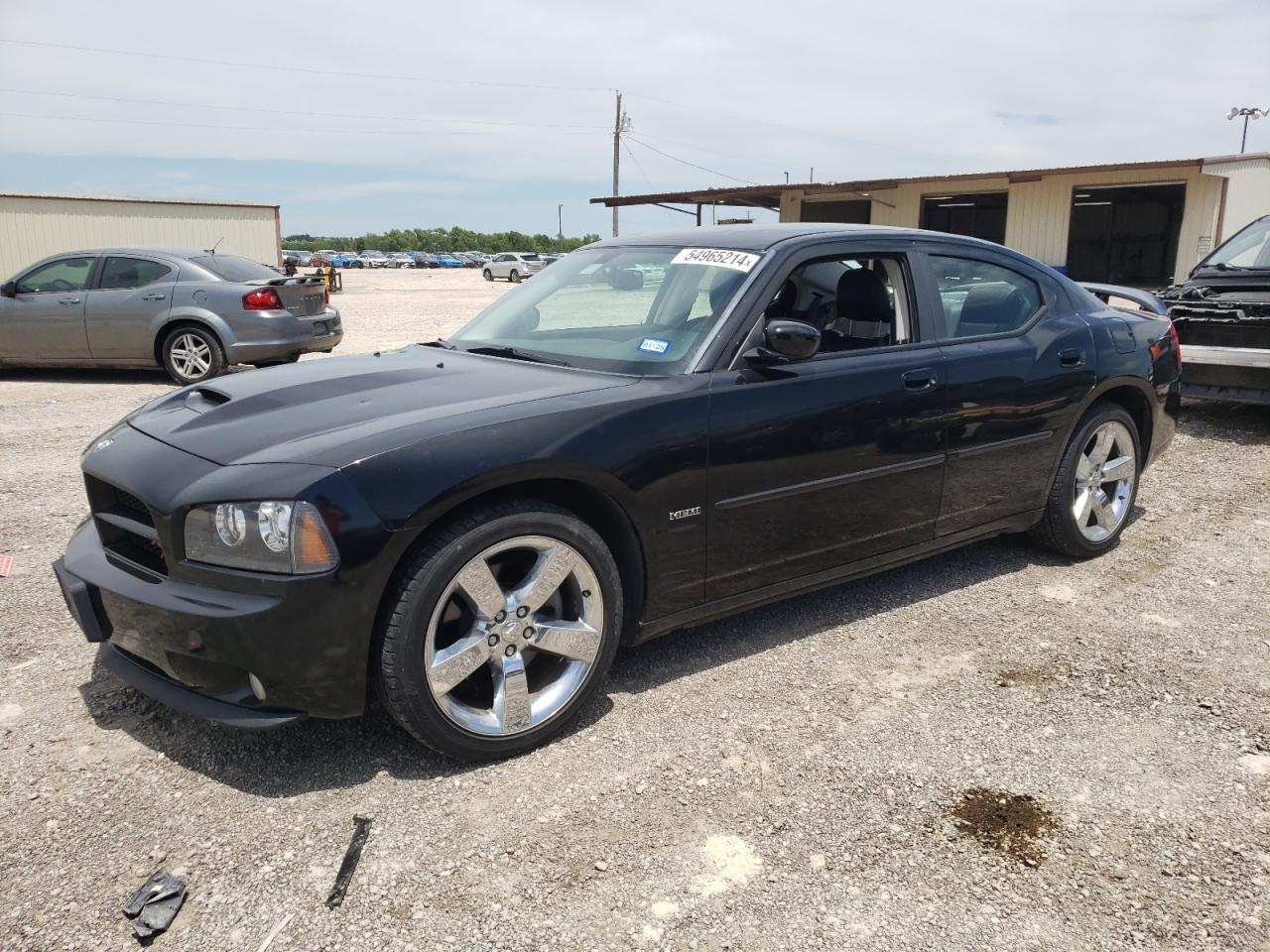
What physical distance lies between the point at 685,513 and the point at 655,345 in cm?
65

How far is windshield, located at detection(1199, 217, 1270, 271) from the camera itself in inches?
337

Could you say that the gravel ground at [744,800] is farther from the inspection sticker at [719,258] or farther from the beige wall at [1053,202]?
the beige wall at [1053,202]

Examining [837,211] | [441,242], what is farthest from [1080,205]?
[441,242]

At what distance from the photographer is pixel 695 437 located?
3.22 m

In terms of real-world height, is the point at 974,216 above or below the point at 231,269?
above

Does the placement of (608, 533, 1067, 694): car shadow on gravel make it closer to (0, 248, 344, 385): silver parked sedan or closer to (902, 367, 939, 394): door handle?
(902, 367, 939, 394): door handle

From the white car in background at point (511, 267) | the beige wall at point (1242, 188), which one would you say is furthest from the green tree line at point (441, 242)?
the beige wall at point (1242, 188)

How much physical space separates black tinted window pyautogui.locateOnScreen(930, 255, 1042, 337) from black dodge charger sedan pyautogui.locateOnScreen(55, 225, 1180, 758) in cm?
2

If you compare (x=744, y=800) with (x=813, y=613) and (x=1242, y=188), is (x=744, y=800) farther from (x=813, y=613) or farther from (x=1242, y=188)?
(x=1242, y=188)

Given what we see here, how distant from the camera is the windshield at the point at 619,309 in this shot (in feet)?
11.5

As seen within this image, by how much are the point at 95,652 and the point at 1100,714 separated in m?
3.61

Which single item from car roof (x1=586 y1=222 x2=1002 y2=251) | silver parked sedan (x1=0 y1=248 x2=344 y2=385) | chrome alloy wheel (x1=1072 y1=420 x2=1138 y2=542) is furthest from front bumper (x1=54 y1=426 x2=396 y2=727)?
silver parked sedan (x1=0 y1=248 x2=344 y2=385)

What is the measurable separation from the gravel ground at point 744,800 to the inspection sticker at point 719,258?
145cm

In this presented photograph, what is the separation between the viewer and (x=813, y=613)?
4145 millimetres
